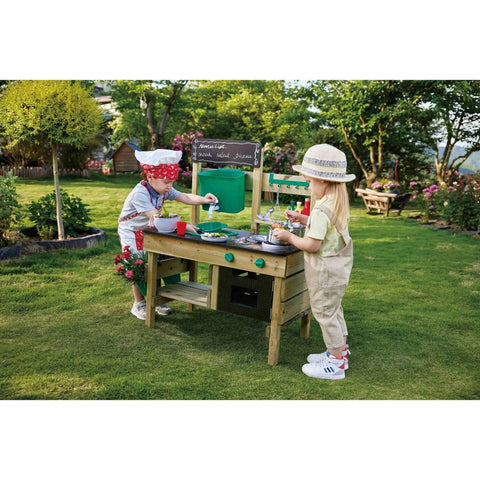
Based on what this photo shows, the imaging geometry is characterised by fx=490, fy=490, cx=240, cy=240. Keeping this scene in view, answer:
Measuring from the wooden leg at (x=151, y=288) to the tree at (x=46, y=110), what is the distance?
3430 mm

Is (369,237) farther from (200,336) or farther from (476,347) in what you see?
(200,336)

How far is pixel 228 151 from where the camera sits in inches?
181

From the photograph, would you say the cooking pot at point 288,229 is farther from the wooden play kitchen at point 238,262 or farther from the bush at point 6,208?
the bush at point 6,208

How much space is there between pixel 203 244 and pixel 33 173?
11397 millimetres

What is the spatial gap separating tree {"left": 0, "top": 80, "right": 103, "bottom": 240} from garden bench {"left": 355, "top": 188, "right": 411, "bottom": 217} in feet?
25.3

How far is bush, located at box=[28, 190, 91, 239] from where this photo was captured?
7.51 metres

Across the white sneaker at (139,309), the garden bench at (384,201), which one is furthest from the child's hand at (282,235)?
the garden bench at (384,201)

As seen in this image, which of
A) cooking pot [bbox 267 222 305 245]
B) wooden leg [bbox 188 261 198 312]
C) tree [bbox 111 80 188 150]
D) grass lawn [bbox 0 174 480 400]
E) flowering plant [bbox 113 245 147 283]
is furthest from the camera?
tree [bbox 111 80 188 150]

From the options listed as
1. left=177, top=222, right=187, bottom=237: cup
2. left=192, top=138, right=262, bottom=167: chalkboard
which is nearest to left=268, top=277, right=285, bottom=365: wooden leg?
left=177, top=222, right=187, bottom=237: cup

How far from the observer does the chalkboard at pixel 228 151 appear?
446 centimetres

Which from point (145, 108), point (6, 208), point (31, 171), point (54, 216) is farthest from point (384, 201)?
point (145, 108)

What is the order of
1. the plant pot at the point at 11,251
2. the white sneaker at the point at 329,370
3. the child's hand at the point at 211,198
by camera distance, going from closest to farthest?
the white sneaker at the point at 329,370 → the child's hand at the point at 211,198 → the plant pot at the point at 11,251

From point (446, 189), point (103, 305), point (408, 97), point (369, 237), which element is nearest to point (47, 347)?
point (103, 305)

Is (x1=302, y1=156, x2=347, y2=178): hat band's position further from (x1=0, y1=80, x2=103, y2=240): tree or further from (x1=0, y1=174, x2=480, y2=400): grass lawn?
(x1=0, y1=80, x2=103, y2=240): tree
